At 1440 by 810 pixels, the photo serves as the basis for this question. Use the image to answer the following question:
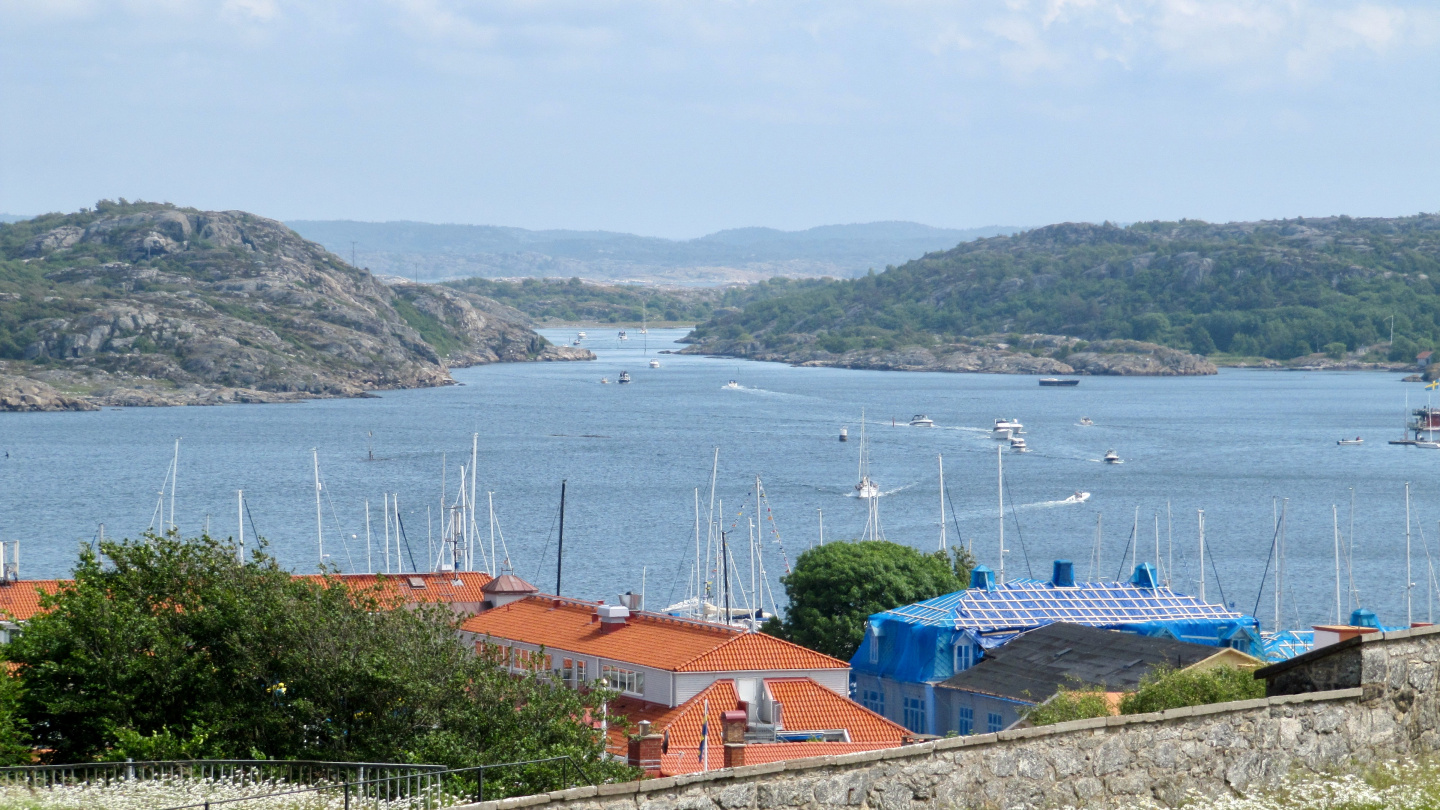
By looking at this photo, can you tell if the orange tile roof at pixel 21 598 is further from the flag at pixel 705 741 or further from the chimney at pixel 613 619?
the flag at pixel 705 741

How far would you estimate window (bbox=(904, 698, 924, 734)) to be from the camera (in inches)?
1518

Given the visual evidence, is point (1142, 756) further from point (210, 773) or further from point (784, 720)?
point (784, 720)

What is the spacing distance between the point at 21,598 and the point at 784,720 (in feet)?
72.7

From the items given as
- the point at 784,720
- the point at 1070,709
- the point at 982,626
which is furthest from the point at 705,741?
the point at 982,626

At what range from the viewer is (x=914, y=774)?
336 inches

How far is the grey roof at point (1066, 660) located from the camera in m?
34.2

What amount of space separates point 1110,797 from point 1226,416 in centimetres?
16805

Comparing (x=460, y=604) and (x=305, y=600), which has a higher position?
(x=305, y=600)

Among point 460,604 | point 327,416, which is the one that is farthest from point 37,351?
point 460,604

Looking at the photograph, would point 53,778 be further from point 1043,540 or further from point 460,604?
point 1043,540

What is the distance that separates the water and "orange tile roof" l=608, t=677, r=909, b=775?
35938 mm

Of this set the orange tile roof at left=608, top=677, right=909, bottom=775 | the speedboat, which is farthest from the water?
the orange tile roof at left=608, top=677, right=909, bottom=775

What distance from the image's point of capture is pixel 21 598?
40688 millimetres

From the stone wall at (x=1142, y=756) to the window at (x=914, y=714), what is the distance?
30.0 m
